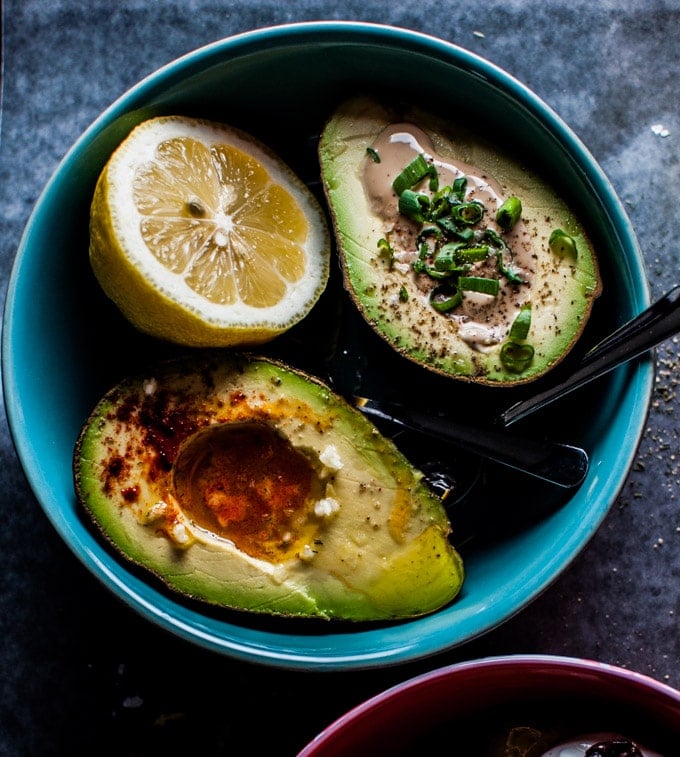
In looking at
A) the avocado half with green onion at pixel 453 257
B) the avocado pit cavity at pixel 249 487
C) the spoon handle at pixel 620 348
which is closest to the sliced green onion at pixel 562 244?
the avocado half with green onion at pixel 453 257

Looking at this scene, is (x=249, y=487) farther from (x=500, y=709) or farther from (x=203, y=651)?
(x=500, y=709)

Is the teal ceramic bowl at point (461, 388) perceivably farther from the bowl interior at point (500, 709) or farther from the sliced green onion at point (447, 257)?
the sliced green onion at point (447, 257)

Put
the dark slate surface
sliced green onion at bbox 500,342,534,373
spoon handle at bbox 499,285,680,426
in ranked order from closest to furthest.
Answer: spoon handle at bbox 499,285,680,426, sliced green onion at bbox 500,342,534,373, the dark slate surface

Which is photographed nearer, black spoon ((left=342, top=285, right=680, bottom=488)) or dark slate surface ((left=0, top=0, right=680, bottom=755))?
black spoon ((left=342, top=285, right=680, bottom=488))

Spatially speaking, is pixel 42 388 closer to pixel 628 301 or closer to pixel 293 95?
pixel 293 95

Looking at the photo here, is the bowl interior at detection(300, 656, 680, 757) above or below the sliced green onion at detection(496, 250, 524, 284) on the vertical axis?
below

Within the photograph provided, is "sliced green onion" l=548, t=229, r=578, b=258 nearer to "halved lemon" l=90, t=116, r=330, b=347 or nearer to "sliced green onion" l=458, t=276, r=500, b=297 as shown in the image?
"sliced green onion" l=458, t=276, r=500, b=297

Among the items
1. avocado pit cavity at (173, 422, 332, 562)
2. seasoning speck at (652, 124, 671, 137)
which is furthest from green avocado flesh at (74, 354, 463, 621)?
seasoning speck at (652, 124, 671, 137)

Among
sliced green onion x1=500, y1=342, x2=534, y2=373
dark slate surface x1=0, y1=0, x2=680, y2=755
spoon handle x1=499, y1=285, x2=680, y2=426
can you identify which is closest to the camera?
spoon handle x1=499, y1=285, x2=680, y2=426
